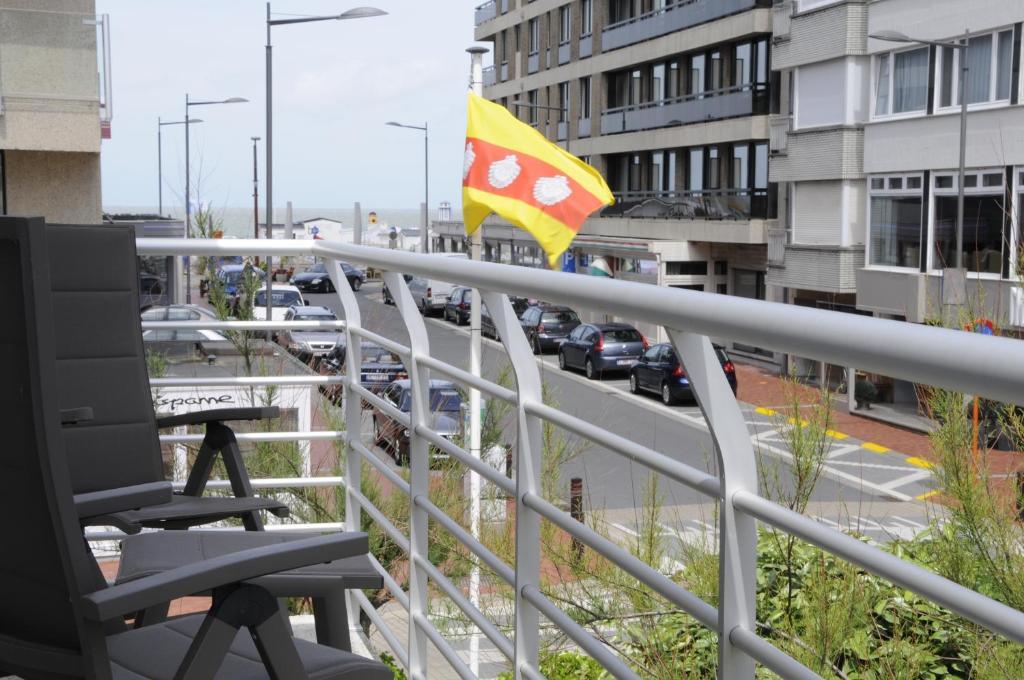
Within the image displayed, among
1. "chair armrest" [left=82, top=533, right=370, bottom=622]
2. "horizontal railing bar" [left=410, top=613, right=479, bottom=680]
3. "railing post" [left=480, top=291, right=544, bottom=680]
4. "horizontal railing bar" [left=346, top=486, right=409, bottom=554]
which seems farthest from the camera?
"horizontal railing bar" [left=346, top=486, right=409, bottom=554]

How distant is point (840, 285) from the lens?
1479 inches

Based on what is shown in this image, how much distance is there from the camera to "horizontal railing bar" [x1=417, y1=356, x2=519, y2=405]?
2.89 meters

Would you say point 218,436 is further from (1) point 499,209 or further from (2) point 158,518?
(1) point 499,209

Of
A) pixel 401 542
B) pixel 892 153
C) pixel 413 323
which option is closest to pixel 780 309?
pixel 413 323

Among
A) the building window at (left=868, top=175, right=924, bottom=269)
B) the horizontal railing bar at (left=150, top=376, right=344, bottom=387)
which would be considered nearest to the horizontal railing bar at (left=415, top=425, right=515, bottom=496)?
the horizontal railing bar at (left=150, top=376, right=344, bottom=387)

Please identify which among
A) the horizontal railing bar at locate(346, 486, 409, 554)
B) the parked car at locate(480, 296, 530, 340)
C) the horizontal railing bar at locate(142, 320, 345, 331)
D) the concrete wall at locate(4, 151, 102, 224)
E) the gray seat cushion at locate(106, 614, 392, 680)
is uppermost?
the concrete wall at locate(4, 151, 102, 224)

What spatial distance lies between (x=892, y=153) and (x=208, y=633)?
113 feet

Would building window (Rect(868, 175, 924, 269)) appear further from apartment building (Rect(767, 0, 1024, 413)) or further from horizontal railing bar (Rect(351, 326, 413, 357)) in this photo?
horizontal railing bar (Rect(351, 326, 413, 357))

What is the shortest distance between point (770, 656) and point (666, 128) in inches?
1942

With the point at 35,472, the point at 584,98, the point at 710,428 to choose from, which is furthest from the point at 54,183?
the point at 584,98

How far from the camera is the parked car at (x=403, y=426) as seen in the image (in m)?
5.50

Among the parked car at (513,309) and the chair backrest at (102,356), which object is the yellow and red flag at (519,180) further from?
the parked car at (513,309)

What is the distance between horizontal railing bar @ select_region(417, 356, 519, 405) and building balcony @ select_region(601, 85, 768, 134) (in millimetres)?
40793

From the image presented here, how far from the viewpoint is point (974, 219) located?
105ft
